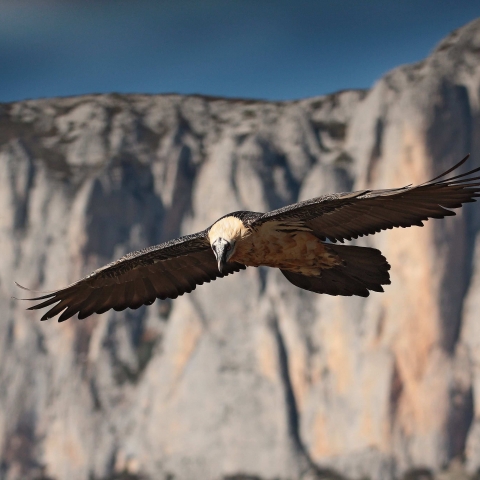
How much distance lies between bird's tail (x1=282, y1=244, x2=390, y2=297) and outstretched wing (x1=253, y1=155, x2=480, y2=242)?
262 millimetres

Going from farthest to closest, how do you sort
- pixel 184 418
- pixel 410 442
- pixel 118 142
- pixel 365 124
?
1. pixel 118 142
2. pixel 365 124
3. pixel 184 418
4. pixel 410 442

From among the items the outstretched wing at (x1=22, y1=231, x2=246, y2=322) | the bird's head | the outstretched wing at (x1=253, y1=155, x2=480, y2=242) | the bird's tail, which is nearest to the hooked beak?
the bird's head

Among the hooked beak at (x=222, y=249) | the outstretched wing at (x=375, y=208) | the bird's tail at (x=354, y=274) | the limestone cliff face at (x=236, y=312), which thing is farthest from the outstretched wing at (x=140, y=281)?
the limestone cliff face at (x=236, y=312)

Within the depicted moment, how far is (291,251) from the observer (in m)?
7.11

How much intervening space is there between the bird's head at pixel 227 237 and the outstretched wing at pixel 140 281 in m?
0.80

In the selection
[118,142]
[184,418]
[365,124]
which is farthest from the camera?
[118,142]

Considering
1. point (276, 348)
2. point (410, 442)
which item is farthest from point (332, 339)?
point (410, 442)

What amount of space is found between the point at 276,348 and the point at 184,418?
477 cm

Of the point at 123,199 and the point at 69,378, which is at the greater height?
the point at 123,199

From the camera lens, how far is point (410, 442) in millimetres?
34719

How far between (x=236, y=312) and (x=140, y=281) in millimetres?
30821

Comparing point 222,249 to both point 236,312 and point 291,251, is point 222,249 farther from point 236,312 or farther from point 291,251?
point 236,312

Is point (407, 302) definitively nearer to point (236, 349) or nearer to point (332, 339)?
point (332, 339)

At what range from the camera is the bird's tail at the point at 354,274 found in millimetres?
7305
